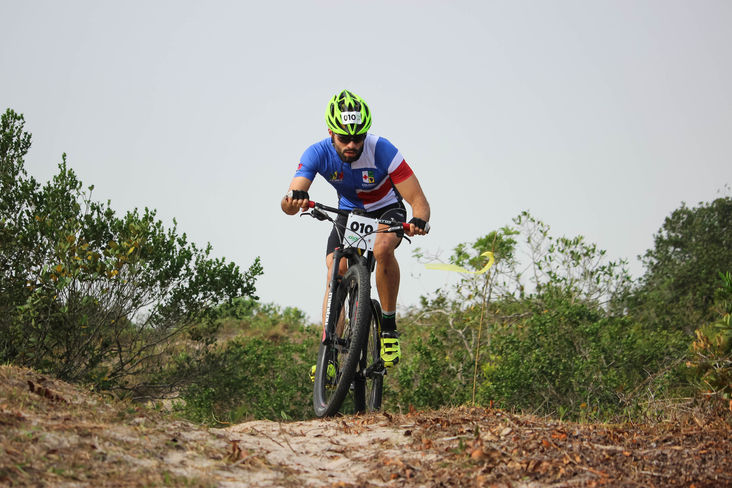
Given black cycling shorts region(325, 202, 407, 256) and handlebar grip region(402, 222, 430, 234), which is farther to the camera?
black cycling shorts region(325, 202, 407, 256)

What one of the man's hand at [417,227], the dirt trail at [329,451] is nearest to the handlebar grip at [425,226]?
the man's hand at [417,227]

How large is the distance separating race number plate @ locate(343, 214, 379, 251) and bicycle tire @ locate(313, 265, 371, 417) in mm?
241

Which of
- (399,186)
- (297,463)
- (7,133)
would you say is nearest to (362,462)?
(297,463)

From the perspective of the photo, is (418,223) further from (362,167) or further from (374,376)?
(374,376)

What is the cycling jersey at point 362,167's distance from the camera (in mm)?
6039

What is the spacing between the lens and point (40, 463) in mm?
3115

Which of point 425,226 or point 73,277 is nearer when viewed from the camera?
point 425,226

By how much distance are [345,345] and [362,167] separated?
5.27ft

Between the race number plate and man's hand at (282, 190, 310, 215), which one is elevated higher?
man's hand at (282, 190, 310, 215)

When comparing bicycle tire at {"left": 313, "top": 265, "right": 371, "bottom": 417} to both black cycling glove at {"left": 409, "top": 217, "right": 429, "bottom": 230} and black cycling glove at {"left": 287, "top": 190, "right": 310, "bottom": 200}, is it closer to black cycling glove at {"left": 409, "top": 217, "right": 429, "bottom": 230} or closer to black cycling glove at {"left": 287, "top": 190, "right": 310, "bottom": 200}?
Result: black cycling glove at {"left": 409, "top": 217, "right": 429, "bottom": 230}

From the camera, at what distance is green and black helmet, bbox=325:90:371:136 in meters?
5.81

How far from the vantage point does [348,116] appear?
5805 mm

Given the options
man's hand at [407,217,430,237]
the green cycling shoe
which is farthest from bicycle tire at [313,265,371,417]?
man's hand at [407,217,430,237]

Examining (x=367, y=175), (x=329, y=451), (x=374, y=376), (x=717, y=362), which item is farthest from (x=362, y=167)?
(x=717, y=362)
